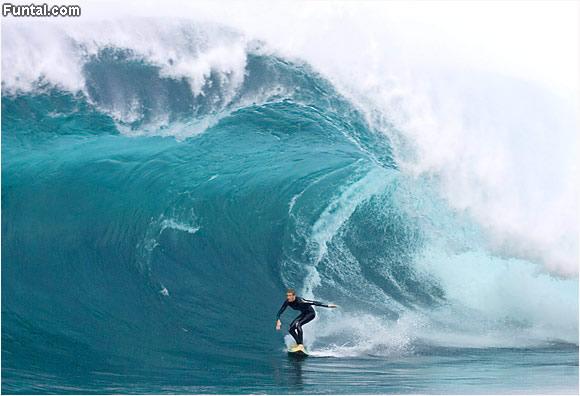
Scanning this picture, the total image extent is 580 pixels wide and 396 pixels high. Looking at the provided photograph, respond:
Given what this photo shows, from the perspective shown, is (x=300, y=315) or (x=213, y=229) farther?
(x=213, y=229)

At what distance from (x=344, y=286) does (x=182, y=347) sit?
2.65 m

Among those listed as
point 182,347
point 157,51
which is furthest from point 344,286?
point 157,51

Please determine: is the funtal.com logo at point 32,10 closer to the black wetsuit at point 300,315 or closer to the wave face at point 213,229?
the wave face at point 213,229

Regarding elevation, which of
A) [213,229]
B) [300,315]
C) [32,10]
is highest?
[32,10]

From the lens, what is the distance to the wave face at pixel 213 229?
879cm

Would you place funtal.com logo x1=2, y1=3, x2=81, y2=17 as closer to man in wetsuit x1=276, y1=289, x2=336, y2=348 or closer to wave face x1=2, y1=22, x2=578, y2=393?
wave face x1=2, y1=22, x2=578, y2=393

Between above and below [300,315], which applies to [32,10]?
above

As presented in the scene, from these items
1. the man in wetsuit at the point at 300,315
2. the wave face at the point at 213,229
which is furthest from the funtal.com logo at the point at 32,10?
the man in wetsuit at the point at 300,315

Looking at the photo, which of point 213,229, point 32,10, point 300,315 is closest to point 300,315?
point 300,315

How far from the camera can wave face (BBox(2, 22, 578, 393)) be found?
879 centimetres

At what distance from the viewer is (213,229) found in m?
10.3

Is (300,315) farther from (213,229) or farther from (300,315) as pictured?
(213,229)

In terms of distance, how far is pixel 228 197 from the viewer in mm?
10570

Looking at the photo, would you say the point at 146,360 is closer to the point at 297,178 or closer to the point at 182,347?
the point at 182,347
